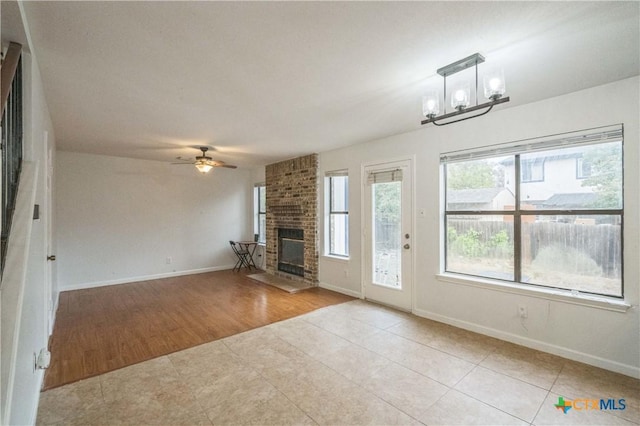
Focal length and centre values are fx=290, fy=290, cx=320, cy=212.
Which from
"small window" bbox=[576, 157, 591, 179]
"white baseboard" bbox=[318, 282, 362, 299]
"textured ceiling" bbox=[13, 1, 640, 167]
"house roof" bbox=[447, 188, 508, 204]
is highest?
"textured ceiling" bbox=[13, 1, 640, 167]

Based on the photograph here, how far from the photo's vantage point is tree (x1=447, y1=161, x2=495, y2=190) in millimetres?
3258

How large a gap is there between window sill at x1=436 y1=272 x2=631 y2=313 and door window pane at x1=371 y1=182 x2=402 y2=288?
2.25 feet

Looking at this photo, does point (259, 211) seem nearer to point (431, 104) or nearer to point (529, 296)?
point (431, 104)

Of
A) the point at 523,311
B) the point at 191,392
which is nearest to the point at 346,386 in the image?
the point at 191,392

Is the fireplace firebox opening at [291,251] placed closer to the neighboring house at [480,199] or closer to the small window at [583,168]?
the neighboring house at [480,199]

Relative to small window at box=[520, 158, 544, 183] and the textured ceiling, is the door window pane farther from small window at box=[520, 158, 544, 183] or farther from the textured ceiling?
small window at box=[520, 158, 544, 183]

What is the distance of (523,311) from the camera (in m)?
2.89

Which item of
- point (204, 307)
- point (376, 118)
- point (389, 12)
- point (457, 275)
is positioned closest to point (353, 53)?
point (389, 12)

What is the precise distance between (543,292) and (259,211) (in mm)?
5818

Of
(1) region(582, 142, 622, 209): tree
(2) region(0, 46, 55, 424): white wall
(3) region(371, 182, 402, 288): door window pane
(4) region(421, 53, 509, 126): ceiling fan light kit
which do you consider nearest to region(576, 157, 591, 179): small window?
(1) region(582, 142, 622, 209): tree

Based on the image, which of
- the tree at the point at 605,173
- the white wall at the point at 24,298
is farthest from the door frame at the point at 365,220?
the white wall at the point at 24,298

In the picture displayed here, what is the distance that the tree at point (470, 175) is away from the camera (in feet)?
10.7

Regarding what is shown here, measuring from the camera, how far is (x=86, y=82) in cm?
238

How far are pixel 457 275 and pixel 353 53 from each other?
276 centimetres
